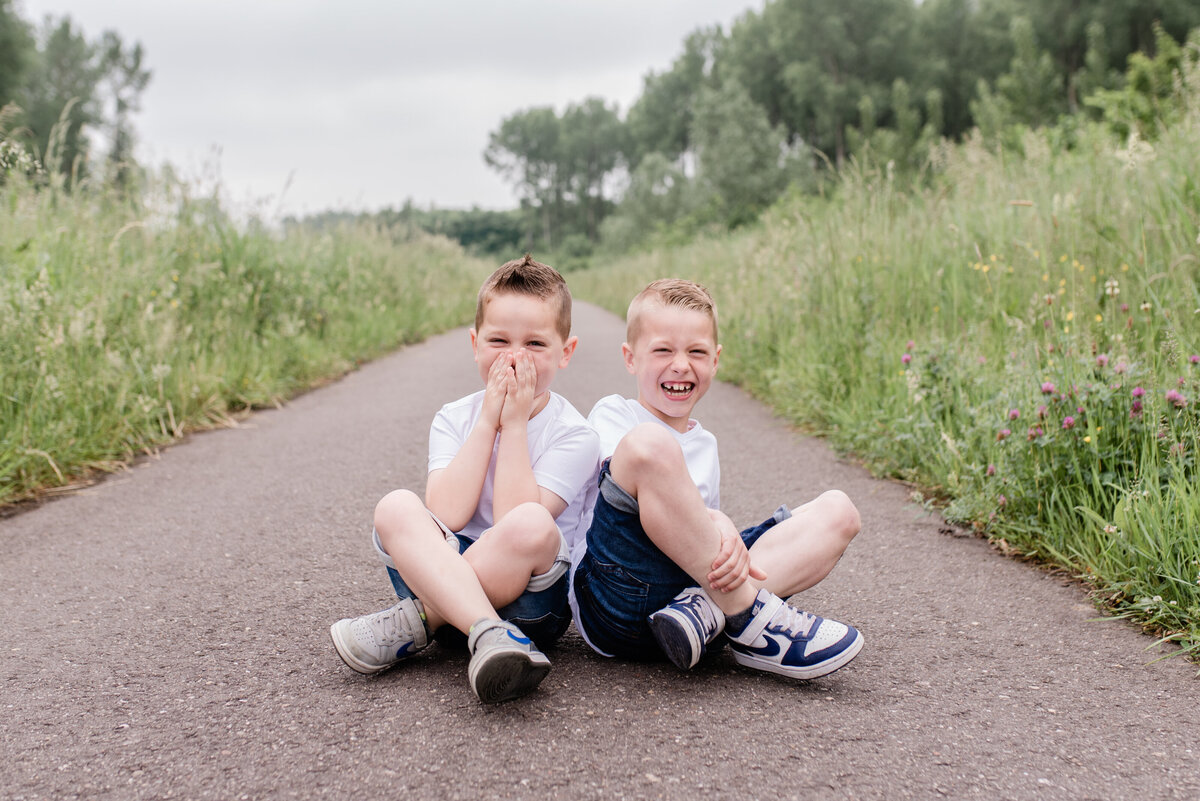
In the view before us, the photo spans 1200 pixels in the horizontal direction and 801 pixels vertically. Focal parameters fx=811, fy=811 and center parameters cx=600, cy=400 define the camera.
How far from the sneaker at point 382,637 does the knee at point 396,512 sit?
0.20 metres

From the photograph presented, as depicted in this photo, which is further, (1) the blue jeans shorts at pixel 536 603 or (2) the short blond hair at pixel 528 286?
(2) the short blond hair at pixel 528 286

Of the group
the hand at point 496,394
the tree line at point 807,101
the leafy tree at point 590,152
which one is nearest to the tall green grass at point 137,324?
the hand at point 496,394

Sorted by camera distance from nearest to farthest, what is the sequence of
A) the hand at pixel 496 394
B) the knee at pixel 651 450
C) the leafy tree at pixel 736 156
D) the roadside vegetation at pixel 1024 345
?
the knee at pixel 651 450 < the hand at pixel 496 394 < the roadside vegetation at pixel 1024 345 < the leafy tree at pixel 736 156

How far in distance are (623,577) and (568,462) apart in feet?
1.07

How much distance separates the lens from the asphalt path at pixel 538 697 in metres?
1.50

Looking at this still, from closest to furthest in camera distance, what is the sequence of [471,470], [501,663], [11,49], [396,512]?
1. [501,663]
2. [396,512]
3. [471,470]
4. [11,49]

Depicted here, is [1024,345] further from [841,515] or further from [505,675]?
[505,675]

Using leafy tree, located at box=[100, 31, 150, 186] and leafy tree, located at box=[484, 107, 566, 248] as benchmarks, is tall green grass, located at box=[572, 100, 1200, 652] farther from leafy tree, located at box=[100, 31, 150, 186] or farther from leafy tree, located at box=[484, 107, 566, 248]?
leafy tree, located at box=[484, 107, 566, 248]

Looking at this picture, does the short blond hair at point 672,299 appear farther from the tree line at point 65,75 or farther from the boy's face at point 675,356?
the tree line at point 65,75

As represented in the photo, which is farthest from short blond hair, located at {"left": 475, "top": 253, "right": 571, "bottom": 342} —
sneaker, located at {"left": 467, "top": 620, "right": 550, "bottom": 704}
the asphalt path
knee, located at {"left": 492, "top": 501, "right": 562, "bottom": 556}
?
the asphalt path

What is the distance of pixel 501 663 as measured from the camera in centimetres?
165

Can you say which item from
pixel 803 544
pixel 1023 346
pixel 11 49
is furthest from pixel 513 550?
pixel 11 49

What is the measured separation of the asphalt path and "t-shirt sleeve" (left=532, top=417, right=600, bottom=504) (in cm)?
45

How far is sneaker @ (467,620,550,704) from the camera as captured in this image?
5.42 feet
